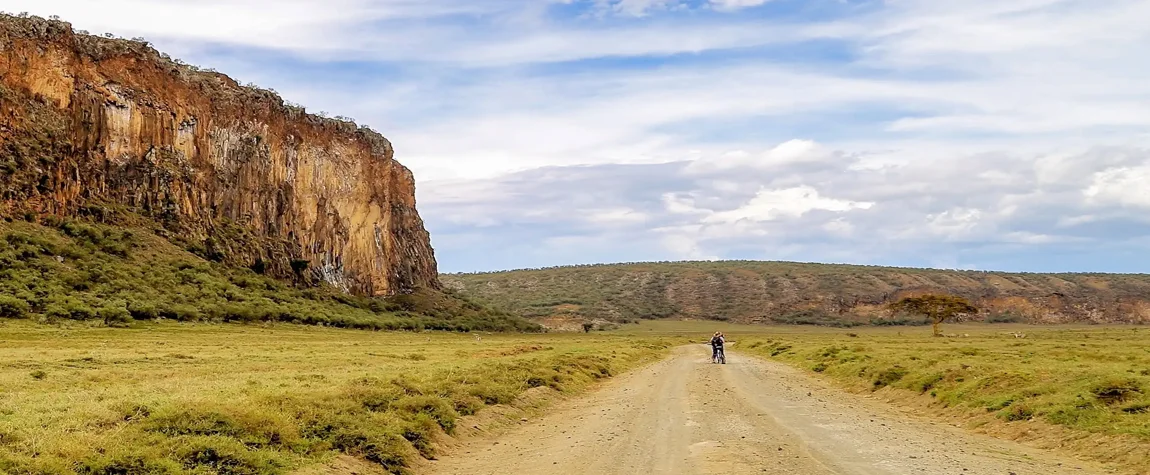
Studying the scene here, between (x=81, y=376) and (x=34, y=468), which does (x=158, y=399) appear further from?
(x=81, y=376)

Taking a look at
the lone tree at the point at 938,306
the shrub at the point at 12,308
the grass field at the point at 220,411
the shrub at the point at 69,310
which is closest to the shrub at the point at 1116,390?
the grass field at the point at 220,411

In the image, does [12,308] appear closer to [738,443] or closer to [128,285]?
[128,285]

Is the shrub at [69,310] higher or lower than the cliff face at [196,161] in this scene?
lower

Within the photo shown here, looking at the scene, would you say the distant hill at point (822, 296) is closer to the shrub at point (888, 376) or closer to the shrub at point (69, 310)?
the shrub at point (69, 310)

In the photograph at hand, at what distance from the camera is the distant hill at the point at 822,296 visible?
160 m

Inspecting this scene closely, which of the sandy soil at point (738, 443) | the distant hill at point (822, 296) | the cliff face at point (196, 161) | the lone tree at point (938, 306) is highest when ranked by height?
the cliff face at point (196, 161)

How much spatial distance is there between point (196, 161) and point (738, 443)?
314 feet

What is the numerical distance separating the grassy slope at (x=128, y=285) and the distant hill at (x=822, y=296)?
6463 cm

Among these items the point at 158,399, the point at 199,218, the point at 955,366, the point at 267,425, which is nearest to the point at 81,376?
the point at 158,399

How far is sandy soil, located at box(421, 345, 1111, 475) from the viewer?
13.7m

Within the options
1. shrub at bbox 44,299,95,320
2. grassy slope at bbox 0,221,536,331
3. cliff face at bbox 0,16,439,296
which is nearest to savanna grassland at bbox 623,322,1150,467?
shrub at bbox 44,299,95,320

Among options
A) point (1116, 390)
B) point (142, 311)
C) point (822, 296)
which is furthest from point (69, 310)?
point (822, 296)

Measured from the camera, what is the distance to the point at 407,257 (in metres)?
138

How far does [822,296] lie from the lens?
569ft
